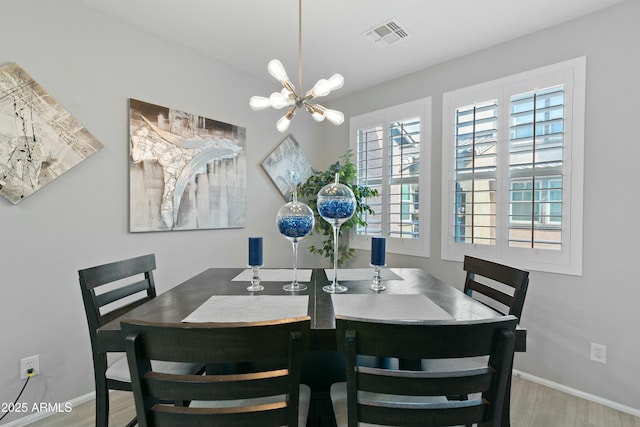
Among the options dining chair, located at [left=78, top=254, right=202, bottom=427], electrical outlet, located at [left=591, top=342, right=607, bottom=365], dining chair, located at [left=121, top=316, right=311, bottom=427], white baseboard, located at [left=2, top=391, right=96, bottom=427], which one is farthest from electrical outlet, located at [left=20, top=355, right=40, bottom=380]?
electrical outlet, located at [left=591, top=342, right=607, bottom=365]

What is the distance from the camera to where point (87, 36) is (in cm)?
209

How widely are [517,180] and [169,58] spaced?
117 inches

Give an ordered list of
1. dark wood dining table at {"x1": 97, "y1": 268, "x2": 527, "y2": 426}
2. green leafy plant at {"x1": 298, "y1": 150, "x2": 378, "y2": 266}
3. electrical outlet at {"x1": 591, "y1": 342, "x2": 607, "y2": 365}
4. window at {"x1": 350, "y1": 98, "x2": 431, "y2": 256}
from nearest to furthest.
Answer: dark wood dining table at {"x1": 97, "y1": 268, "x2": 527, "y2": 426}
electrical outlet at {"x1": 591, "y1": 342, "x2": 607, "y2": 365}
window at {"x1": 350, "y1": 98, "x2": 431, "y2": 256}
green leafy plant at {"x1": 298, "y1": 150, "x2": 378, "y2": 266}

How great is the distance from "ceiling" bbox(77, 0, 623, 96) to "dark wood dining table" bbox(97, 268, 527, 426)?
1802 mm

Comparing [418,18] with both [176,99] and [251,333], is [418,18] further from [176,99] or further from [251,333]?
[251,333]

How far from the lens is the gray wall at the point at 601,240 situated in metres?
2.00

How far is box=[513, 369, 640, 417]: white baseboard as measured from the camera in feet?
6.52

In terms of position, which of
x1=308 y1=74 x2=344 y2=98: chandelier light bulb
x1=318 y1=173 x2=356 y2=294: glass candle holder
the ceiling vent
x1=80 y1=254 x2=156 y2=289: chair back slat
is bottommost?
x1=80 y1=254 x2=156 y2=289: chair back slat

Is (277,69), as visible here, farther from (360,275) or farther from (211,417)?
(211,417)

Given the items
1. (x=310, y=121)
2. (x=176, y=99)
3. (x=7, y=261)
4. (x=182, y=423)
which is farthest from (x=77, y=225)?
(x=310, y=121)

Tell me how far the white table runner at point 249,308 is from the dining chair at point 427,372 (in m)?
0.40

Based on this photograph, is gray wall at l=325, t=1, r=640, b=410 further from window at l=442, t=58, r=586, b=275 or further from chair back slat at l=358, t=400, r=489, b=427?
chair back slat at l=358, t=400, r=489, b=427

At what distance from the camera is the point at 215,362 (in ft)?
2.72

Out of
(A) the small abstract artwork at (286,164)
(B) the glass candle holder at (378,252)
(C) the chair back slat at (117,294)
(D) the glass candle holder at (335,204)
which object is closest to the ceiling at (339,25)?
(A) the small abstract artwork at (286,164)
